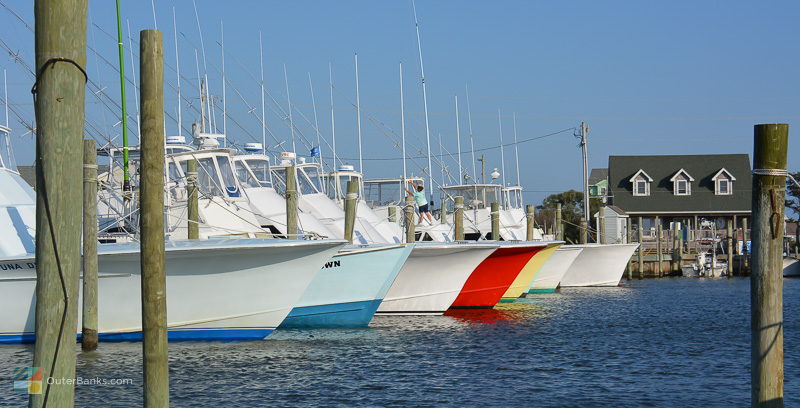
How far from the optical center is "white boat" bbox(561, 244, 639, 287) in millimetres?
37875

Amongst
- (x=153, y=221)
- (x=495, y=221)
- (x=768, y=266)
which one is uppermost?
(x=153, y=221)

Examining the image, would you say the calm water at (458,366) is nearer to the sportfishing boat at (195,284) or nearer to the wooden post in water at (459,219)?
the sportfishing boat at (195,284)

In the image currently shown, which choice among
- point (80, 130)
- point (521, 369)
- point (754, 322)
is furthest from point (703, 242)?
point (80, 130)

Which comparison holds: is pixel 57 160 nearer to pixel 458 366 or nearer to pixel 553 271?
pixel 458 366

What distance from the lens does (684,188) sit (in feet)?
212

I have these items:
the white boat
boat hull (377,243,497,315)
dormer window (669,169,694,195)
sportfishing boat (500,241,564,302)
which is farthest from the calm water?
dormer window (669,169,694,195)

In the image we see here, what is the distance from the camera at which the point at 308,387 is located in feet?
43.1

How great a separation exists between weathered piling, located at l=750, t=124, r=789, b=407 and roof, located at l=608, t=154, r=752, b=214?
56.2m

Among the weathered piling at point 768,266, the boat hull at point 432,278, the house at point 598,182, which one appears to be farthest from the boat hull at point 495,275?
the house at point 598,182

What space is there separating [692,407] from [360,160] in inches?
988

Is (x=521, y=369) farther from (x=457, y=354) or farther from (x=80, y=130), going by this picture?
(x=80, y=130)

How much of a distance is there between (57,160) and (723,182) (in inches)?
2491

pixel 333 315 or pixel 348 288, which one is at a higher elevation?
pixel 348 288

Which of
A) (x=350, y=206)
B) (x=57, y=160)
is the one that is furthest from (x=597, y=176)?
(x=57, y=160)
